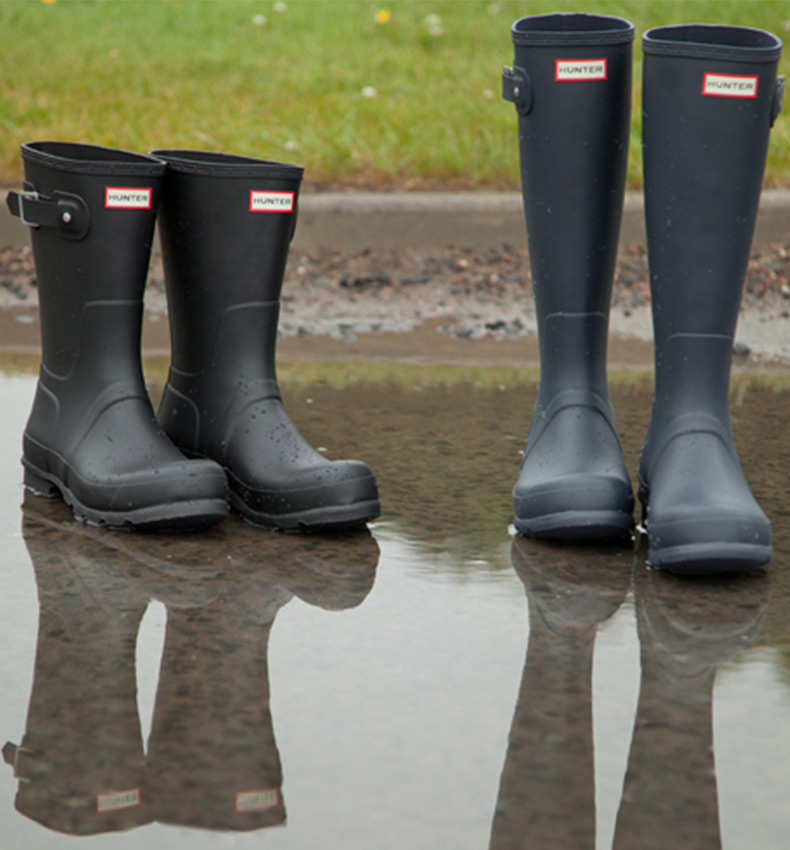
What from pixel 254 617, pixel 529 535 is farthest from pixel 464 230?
pixel 254 617

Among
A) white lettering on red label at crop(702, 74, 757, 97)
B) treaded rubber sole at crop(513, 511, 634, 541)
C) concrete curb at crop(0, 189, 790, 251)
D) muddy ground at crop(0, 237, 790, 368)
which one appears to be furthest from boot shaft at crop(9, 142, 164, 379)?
concrete curb at crop(0, 189, 790, 251)

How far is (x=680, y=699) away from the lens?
3.60ft

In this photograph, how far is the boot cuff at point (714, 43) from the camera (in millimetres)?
1396

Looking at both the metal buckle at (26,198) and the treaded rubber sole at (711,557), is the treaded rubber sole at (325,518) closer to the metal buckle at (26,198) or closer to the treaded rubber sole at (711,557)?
the treaded rubber sole at (711,557)

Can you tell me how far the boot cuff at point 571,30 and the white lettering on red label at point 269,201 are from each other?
0.38 metres

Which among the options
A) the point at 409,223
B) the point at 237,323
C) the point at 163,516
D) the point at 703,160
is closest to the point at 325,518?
the point at 163,516

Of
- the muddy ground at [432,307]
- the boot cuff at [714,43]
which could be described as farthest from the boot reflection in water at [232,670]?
the muddy ground at [432,307]

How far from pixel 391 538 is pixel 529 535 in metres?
0.18

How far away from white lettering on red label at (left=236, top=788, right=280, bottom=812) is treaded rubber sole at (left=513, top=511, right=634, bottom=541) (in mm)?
637

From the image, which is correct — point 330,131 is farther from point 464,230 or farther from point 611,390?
point 611,390

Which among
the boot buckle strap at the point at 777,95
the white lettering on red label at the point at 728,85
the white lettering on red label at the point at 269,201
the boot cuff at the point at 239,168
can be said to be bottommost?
the white lettering on red label at the point at 269,201

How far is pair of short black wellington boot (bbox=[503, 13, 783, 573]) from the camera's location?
1.41 meters

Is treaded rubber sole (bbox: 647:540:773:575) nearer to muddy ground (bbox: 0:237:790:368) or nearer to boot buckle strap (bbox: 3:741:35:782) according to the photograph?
boot buckle strap (bbox: 3:741:35:782)

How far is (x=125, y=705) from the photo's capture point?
107 centimetres
